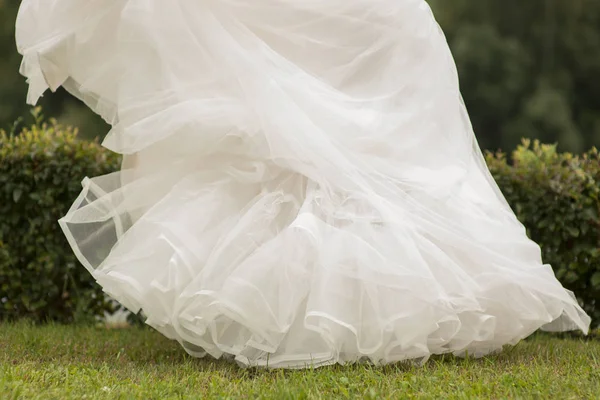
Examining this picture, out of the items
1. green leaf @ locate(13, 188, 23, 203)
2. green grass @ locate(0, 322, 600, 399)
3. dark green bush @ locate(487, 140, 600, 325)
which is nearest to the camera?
green grass @ locate(0, 322, 600, 399)

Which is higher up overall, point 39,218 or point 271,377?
point 271,377

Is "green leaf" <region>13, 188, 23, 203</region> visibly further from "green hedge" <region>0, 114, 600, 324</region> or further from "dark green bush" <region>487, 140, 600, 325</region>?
"dark green bush" <region>487, 140, 600, 325</region>

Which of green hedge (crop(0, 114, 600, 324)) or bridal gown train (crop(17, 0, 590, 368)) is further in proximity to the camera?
green hedge (crop(0, 114, 600, 324))

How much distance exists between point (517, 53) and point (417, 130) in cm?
1658

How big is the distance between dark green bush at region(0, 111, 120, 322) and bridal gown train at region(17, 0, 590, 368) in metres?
1.49

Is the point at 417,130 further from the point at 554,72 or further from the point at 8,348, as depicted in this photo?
the point at 554,72

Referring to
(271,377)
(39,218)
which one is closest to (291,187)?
(271,377)

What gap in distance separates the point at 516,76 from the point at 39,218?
51.3ft

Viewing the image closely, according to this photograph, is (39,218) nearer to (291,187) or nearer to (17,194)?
(17,194)

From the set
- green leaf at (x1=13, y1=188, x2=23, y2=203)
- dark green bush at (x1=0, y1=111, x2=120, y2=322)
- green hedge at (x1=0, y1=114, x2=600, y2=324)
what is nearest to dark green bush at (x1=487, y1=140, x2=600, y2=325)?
green hedge at (x1=0, y1=114, x2=600, y2=324)

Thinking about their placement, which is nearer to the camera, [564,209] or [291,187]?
[291,187]

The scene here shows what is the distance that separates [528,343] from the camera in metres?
4.68

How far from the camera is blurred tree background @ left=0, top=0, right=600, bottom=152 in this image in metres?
18.3

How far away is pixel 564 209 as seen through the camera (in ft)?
17.2
